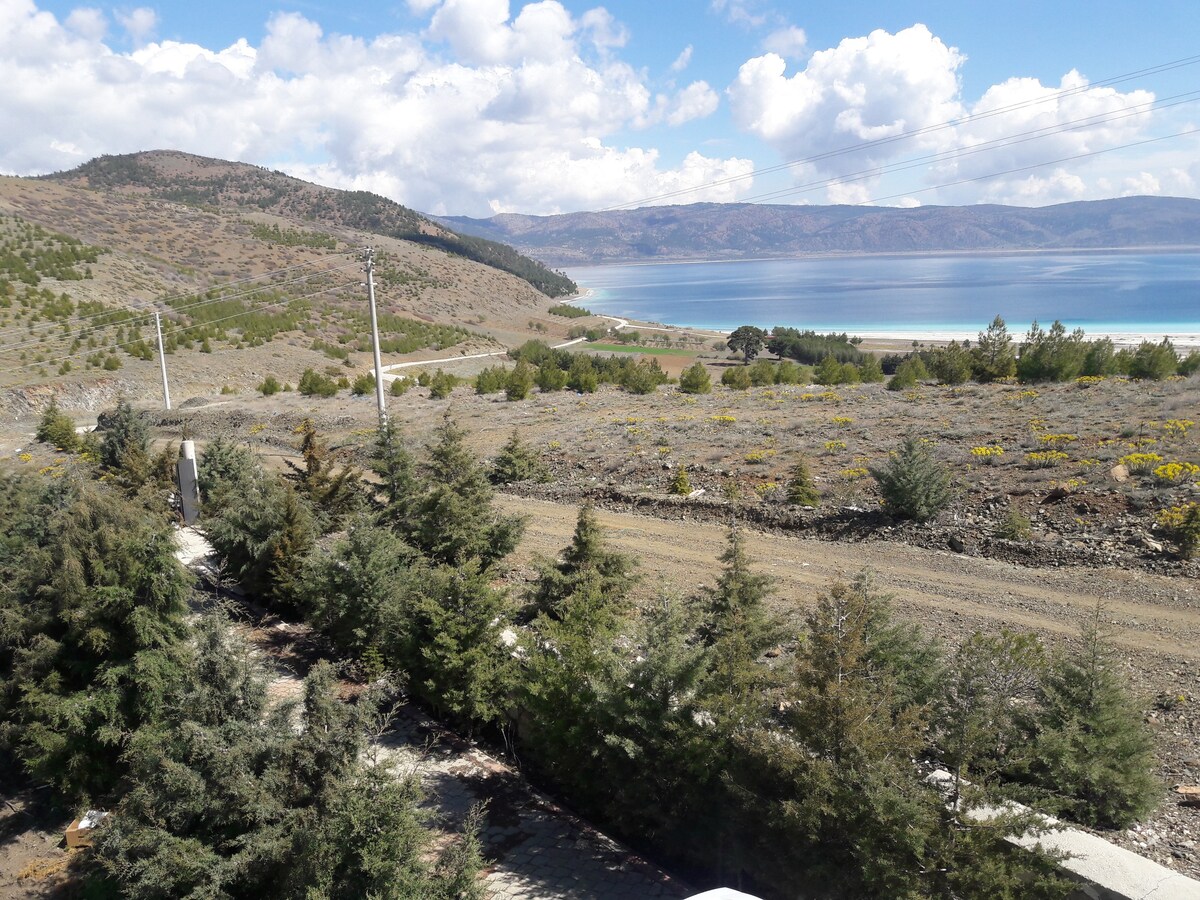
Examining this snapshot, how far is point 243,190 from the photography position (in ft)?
383

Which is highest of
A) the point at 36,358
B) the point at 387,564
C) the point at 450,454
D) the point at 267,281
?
the point at 267,281

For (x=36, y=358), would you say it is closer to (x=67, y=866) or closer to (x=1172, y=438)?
(x=67, y=866)

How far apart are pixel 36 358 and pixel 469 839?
39.5 meters

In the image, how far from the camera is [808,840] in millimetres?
4609

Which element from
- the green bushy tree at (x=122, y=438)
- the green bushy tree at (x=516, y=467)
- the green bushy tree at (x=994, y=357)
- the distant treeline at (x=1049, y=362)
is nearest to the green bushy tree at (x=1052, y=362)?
the distant treeline at (x=1049, y=362)

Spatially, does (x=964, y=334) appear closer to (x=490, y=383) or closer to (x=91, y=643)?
(x=490, y=383)

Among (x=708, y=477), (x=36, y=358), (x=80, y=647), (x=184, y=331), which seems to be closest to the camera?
(x=80, y=647)

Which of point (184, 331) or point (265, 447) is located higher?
point (184, 331)

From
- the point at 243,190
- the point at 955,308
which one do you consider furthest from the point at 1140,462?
the point at 955,308

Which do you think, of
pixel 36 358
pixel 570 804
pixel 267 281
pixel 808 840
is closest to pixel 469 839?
pixel 808 840

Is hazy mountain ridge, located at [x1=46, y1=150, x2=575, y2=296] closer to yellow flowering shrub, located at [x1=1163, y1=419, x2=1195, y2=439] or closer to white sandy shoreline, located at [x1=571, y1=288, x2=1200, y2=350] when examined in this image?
white sandy shoreline, located at [x1=571, y1=288, x2=1200, y2=350]

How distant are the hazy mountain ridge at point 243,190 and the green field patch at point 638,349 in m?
55.5

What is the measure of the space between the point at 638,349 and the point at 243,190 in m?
81.0

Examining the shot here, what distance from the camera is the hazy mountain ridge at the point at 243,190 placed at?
110 metres
